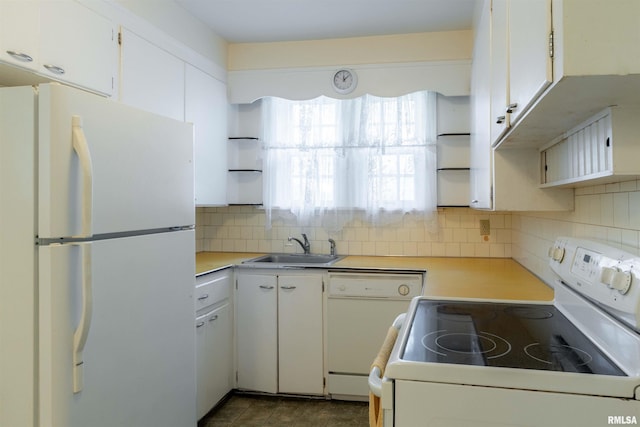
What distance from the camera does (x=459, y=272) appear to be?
2635 millimetres

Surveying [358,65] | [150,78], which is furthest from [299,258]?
[150,78]

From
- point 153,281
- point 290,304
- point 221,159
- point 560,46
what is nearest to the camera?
point 560,46

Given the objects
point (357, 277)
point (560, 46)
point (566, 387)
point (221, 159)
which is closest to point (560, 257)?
point (566, 387)

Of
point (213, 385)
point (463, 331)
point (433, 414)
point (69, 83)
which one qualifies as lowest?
point (213, 385)

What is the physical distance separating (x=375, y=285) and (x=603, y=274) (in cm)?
173

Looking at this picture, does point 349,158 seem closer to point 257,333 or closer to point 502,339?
point 257,333

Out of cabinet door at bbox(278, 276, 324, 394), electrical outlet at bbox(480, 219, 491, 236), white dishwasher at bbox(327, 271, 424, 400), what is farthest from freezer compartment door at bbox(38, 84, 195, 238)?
electrical outlet at bbox(480, 219, 491, 236)

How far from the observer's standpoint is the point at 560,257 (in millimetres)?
1583

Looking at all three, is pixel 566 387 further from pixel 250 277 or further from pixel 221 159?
pixel 221 159

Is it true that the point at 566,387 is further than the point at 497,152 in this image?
No

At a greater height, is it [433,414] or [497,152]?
[497,152]

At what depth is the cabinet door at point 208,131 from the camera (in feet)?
9.70

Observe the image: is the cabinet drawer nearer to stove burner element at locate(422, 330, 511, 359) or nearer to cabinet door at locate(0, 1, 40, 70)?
cabinet door at locate(0, 1, 40, 70)

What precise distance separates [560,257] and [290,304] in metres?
1.80
